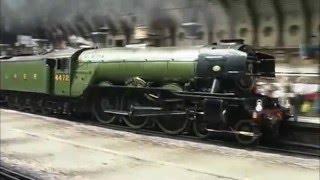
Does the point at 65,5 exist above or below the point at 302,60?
above

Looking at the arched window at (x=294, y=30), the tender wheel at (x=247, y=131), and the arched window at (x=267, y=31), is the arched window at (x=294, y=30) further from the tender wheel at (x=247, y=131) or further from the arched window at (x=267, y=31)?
the tender wheel at (x=247, y=131)

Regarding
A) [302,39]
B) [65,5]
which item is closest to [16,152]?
[302,39]

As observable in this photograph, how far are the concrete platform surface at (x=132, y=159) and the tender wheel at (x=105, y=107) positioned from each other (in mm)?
1790

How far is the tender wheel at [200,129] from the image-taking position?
41.6ft

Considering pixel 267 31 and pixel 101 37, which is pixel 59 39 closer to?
pixel 101 37

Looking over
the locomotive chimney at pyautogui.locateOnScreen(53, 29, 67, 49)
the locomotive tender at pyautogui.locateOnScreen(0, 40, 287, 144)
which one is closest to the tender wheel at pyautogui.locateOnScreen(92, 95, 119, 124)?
the locomotive tender at pyautogui.locateOnScreen(0, 40, 287, 144)

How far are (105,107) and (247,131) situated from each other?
5.46m

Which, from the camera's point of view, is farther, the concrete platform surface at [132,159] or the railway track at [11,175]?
the concrete platform surface at [132,159]

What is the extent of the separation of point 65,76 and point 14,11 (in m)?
14.7

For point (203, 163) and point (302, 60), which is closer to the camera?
point (302, 60)

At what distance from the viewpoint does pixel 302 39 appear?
4652 mm

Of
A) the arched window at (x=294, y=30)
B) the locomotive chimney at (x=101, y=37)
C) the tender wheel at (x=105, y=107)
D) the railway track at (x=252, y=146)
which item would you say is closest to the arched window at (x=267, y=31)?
the arched window at (x=294, y=30)

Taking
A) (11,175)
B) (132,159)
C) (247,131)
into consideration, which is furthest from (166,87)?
(11,175)

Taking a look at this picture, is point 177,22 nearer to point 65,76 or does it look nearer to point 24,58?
point 65,76
